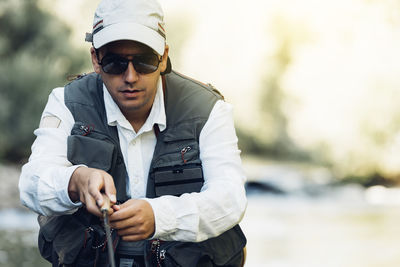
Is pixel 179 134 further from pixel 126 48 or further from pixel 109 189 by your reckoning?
pixel 109 189

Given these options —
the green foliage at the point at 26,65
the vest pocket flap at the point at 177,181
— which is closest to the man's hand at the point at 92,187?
the vest pocket flap at the point at 177,181

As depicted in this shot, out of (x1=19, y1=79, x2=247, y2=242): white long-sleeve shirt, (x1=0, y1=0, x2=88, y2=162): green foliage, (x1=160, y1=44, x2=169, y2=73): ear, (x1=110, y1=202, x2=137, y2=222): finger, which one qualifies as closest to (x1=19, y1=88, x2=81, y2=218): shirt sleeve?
(x1=19, y1=79, x2=247, y2=242): white long-sleeve shirt

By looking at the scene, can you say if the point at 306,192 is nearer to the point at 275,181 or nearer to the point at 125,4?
the point at 275,181

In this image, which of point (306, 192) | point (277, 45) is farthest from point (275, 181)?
point (277, 45)

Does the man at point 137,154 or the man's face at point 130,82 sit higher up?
the man's face at point 130,82

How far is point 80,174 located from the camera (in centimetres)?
201

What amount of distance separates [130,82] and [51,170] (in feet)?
1.22

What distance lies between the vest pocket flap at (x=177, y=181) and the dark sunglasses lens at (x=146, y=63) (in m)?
0.33

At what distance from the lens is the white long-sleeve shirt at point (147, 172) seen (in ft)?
6.80

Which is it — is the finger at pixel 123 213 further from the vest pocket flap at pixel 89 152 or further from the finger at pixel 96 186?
the vest pocket flap at pixel 89 152

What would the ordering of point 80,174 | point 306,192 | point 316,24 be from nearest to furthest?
1. point 80,174
2. point 306,192
3. point 316,24

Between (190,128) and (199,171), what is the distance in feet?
0.51

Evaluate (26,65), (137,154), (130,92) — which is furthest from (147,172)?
(26,65)

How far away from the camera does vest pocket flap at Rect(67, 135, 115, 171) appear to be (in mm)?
2244
